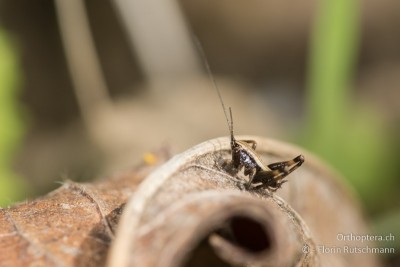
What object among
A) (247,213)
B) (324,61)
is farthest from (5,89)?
(247,213)

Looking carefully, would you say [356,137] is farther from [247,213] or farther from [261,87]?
[247,213]

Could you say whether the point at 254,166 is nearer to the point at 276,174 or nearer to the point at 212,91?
the point at 276,174

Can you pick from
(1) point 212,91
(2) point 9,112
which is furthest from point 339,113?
(2) point 9,112

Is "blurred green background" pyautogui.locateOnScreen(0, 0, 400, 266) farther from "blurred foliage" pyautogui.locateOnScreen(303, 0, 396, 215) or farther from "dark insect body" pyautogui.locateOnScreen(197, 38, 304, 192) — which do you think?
"dark insect body" pyautogui.locateOnScreen(197, 38, 304, 192)

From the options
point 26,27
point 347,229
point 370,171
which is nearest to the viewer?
point 347,229

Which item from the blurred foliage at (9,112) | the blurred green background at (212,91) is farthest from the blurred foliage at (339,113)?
the blurred foliage at (9,112)

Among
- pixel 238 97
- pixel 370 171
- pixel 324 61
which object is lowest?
pixel 370 171

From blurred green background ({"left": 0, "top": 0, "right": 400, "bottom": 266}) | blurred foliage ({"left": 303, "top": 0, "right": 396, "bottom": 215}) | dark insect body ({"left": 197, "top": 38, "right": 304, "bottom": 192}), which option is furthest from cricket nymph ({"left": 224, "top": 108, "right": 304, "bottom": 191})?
blurred foliage ({"left": 303, "top": 0, "right": 396, "bottom": 215})
